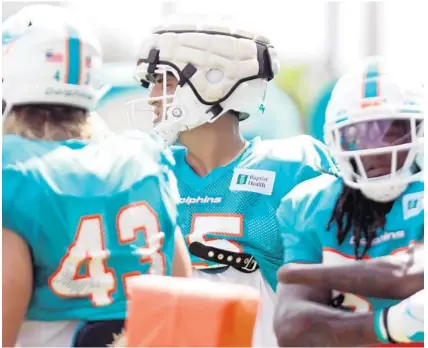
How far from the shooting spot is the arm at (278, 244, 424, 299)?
8.50ft

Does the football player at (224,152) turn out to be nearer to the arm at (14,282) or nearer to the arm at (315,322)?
the arm at (315,322)

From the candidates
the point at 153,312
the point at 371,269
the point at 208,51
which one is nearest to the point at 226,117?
the point at 208,51

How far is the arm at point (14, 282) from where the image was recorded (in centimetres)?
236

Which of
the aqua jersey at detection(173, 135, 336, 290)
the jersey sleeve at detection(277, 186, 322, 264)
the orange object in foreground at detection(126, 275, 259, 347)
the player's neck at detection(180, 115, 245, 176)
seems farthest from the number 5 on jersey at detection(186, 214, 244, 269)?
the orange object in foreground at detection(126, 275, 259, 347)

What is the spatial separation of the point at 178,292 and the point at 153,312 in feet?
0.27

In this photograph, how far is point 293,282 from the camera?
9.11 feet

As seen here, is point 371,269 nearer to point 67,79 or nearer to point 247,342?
point 247,342

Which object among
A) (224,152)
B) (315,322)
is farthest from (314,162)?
(315,322)

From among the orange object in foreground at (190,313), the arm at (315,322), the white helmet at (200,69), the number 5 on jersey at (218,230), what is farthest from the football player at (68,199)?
the white helmet at (200,69)

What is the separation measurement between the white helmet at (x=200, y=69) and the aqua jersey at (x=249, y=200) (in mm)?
251

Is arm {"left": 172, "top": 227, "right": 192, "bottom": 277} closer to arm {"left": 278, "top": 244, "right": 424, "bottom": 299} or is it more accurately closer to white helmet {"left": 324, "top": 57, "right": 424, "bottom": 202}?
arm {"left": 278, "top": 244, "right": 424, "bottom": 299}

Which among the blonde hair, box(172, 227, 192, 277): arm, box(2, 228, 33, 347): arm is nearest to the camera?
box(2, 228, 33, 347): arm

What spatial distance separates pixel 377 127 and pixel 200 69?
121 centimetres

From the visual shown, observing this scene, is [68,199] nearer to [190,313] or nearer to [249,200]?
[190,313]
